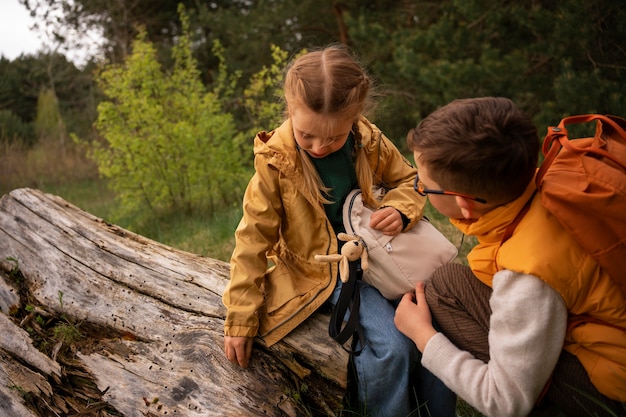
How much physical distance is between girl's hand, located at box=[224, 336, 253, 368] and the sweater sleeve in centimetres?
88

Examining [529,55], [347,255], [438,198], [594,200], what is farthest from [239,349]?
[529,55]

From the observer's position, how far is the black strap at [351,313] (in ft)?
6.61

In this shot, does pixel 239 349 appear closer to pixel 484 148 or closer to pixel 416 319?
pixel 416 319

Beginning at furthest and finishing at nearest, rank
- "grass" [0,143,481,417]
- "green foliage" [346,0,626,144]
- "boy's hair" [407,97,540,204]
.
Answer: "green foliage" [346,0,626,144], "grass" [0,143,481,417], "boy's hair" [407,97,540,204]

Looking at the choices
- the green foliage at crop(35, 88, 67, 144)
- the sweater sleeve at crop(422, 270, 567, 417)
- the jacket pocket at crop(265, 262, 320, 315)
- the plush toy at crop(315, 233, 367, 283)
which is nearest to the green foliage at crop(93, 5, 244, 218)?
the jacket pocket at crop(265, 262, 320, 315)

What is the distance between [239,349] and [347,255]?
0.56 meters

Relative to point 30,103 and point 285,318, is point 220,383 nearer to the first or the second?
point 285,318

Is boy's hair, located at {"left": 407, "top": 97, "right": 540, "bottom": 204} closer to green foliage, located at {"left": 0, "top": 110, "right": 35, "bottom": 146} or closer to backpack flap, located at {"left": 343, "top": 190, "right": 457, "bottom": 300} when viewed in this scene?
backpack flap, located at {"left": 343, "top": 190, "right": 457, "bottom": 300}

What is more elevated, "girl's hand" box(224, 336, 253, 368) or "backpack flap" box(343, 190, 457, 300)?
"backpack flap" box(343, 190, 457, 300)

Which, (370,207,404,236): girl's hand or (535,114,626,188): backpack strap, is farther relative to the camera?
(370,207,404,236): girl's hand

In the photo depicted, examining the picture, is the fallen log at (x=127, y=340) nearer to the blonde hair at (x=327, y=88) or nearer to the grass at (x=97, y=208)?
the grass at (x=97, y=208)

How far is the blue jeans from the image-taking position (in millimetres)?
1956

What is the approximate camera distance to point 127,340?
2.40 metres

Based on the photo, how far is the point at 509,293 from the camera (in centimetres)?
145
